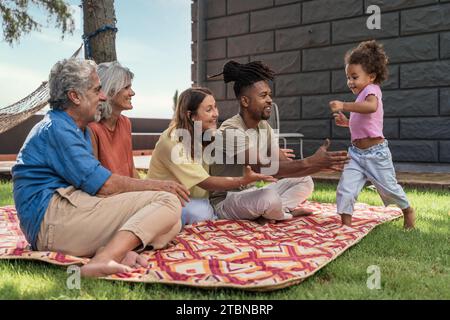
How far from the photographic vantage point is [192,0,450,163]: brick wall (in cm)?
718

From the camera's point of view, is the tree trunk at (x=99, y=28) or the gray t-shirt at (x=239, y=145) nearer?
the gray t-shirt at (x=239, y=145)

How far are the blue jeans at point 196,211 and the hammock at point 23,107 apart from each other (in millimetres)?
4961

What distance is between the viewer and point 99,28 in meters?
6.04

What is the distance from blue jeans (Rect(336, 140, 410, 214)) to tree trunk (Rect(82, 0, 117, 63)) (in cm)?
335

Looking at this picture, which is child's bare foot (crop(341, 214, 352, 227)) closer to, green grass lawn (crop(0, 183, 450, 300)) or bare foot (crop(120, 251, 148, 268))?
green grass lawn (crop(0, 183, 450, 300))

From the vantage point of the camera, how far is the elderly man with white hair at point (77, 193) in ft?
8.59

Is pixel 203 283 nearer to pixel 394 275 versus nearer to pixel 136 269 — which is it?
pixel 136 269

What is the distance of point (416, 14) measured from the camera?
23.9 feet

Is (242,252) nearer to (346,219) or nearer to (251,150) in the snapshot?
(251,150)

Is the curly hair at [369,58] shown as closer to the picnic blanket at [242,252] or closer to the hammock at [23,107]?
the picnic blanket at [242,252]

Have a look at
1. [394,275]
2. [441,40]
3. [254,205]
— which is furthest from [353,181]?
[441,40]

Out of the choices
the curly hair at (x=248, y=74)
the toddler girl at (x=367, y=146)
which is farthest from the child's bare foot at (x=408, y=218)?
the curly hair at (x=248, y=74)

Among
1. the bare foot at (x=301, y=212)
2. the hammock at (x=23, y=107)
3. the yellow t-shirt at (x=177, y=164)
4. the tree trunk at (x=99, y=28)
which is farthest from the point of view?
the hammock at (x=23, y=107)

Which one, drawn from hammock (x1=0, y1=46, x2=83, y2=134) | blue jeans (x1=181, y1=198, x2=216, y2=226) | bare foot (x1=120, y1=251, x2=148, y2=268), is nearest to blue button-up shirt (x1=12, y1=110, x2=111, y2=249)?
bare foot (x1=120, y1=251, x2=148, y2=268)
